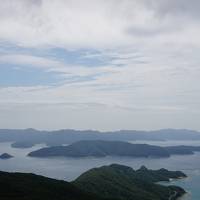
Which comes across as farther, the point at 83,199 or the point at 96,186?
the point at 96,186

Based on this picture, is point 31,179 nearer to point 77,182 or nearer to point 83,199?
point 83,199

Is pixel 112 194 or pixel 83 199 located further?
pixel 112 194

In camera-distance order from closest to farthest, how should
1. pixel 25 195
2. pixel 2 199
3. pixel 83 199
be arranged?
pixel 2 199, pixel 25 195, pixel 83 199

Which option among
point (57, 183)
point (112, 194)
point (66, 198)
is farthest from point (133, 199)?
point (66, 198)

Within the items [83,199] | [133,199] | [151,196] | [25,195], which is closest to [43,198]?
[25,195]

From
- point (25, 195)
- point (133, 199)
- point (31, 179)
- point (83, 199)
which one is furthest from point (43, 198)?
point (133, 199)

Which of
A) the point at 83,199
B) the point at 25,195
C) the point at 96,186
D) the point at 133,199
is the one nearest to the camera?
the point at 25,195

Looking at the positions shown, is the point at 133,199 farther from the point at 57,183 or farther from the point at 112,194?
the point at 57,183

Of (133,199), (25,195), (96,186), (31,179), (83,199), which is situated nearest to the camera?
(25,195)

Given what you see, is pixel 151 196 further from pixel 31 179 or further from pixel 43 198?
pixel 43 198
